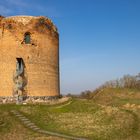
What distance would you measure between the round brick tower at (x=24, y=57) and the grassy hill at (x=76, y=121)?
8.68ft

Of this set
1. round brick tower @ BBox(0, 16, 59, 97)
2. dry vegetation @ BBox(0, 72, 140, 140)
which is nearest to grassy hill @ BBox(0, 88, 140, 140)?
dry vegetation @ BBox(0, 72, 140, 140)

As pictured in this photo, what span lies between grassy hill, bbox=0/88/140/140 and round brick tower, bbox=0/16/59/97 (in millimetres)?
2645

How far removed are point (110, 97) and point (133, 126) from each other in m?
13.7

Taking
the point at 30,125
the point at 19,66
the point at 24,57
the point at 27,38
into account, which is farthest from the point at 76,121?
the point at 27,38

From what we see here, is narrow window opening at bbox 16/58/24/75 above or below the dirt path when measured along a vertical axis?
above

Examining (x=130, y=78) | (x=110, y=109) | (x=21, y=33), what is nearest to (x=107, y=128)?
(x=110, y=109)

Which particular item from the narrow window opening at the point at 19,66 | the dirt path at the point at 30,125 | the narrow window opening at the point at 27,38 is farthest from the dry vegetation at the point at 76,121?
the narrow window opening at the point at 27,38

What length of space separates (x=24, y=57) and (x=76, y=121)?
9.61 meters

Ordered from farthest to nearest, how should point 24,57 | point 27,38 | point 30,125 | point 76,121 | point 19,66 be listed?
point 27,38, point 24,57, point 19,66, point 76,121, point 30,125

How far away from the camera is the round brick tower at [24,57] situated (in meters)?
25.5

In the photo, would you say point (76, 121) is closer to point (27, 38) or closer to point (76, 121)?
point (76, 121)

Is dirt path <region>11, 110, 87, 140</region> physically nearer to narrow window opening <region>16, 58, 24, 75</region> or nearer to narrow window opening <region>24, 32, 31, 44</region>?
narrow window opening <region>16, 58, 24, 75</region>

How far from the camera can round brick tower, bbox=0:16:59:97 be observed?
25531 millimetres

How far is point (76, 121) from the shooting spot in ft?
62.6
